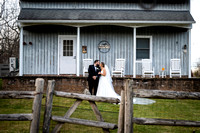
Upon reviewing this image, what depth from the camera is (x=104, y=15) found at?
1491 centimetres

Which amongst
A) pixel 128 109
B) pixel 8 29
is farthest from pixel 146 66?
pixel 8 29

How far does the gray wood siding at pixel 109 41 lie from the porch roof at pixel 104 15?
1.01 metres

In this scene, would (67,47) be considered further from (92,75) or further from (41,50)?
(92,75)

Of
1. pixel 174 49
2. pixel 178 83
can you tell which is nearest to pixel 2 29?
pixel 174 49

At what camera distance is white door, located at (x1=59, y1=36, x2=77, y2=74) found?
1569 cm

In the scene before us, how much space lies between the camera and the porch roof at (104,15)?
46.6 feet

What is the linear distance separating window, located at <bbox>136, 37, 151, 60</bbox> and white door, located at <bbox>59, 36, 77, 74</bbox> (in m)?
4.14

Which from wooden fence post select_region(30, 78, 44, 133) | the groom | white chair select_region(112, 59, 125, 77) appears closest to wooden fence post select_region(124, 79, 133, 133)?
wooden fence post select_region(30, 78, 44, 133)

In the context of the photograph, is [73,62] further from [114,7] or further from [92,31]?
[114,7]

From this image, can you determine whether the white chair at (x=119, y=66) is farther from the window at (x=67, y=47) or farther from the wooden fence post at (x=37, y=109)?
the wooden fence post at (x=37, y=109)


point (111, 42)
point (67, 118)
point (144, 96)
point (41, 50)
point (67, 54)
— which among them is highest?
point (111, 42)

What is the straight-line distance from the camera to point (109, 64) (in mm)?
15703

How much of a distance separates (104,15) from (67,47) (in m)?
3.18

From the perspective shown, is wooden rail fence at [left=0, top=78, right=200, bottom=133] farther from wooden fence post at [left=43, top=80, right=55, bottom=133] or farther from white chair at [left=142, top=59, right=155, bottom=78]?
white chair at [left=142, top=59, right=155, bottom=78]
